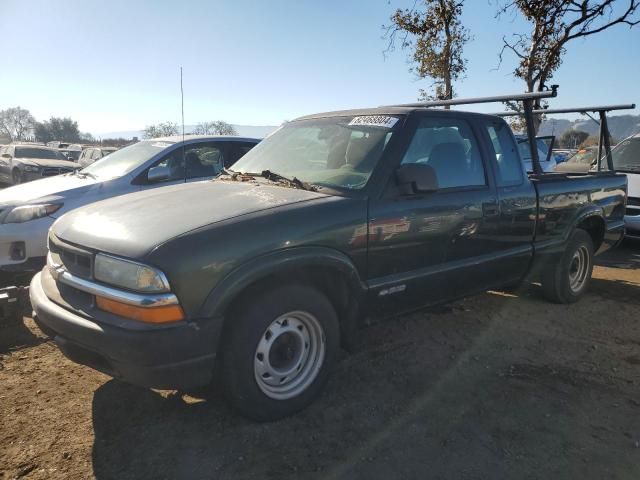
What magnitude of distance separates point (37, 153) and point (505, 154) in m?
17.9

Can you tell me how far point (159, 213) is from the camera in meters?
2.95

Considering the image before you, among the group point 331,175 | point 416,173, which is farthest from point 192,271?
point 416,173

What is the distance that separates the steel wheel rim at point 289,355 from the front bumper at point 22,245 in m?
3.63

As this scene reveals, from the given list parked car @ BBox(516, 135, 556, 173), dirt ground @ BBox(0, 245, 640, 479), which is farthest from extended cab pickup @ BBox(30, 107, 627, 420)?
parked car @ BBox(516, 135, 556, 173)

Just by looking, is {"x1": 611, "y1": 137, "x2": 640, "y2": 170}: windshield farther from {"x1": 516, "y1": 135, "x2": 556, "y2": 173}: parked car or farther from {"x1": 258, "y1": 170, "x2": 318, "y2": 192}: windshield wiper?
{"x1": 258, "y1": 170, "x2": 318, "y2": 192}: windshield wiper

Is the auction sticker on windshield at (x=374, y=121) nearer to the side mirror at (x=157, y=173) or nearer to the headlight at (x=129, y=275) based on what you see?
the headlight at (x=129, y=275)

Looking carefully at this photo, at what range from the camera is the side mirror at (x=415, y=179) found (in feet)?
10.7

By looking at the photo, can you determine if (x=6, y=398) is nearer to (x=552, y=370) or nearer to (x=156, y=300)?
(x=156, y=300)

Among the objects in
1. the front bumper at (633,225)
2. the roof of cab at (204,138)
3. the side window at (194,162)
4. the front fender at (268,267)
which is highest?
the roof of cab at (204,138)

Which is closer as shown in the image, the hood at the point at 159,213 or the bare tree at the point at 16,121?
the hood at the point at 159,213

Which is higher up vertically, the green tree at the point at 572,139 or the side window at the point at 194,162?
the green tree at the point at 572,139

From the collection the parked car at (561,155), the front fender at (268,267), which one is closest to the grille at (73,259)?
the front fender at (268,267)

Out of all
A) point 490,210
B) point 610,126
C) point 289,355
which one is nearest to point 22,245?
point 289,355

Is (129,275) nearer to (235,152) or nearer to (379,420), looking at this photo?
(379,420)
